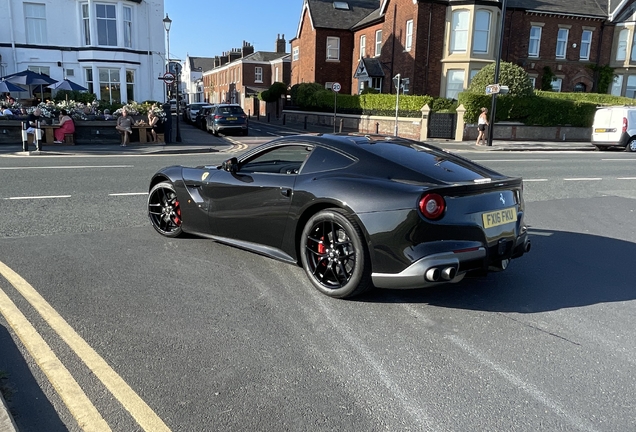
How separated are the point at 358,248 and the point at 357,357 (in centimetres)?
100

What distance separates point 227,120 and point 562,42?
984 inches

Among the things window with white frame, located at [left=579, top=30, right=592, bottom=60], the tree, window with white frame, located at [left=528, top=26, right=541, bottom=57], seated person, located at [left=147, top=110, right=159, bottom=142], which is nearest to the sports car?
seated person, located at [left=147, top=110, right=159, bottom=142]

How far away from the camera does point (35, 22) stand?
26469 mm

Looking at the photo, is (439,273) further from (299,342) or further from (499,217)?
(299,342)

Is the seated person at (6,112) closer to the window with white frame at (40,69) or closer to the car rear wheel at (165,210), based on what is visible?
the window with white frame at (40,69)

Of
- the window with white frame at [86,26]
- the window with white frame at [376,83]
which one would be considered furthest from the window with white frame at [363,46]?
the window with white frame at [86,26]

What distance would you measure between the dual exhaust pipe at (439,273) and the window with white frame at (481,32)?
3160cm

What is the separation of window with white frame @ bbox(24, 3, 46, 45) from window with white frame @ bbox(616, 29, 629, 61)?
122ft

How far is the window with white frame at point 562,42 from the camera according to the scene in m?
36.0

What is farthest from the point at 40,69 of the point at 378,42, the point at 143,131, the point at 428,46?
the point at 378,42

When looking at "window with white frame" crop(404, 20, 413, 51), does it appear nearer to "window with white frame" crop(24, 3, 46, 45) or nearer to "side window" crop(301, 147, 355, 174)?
"window with white frame" crop(24, 3, 46, 45)

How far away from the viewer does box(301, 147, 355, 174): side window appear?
4.66 meters

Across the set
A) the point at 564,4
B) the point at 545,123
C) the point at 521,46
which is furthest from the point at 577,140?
the point at 564,4

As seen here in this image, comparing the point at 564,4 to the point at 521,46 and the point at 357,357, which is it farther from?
the point at 357,357
